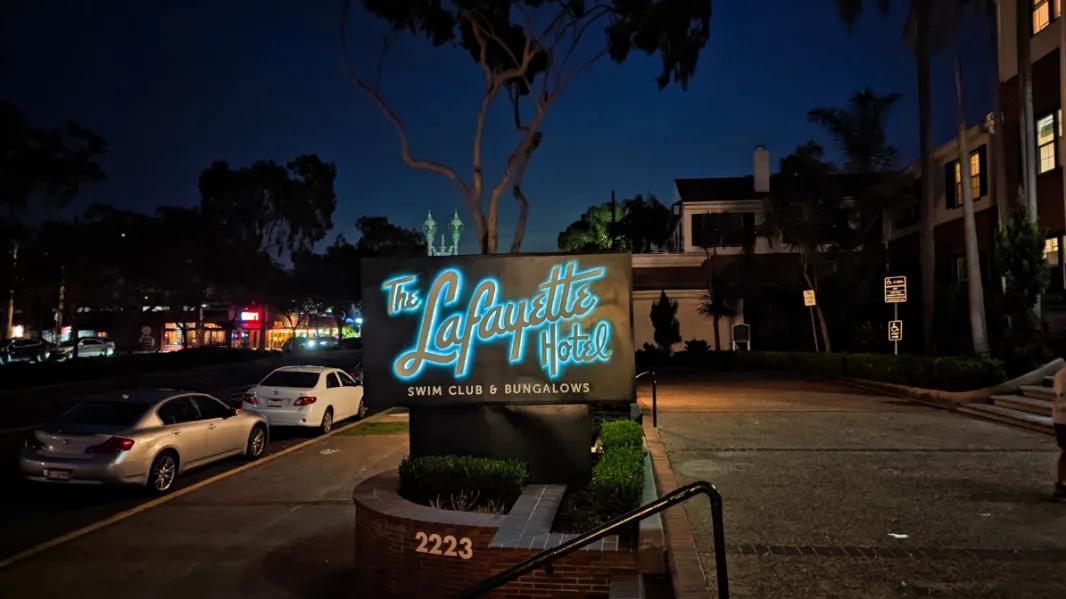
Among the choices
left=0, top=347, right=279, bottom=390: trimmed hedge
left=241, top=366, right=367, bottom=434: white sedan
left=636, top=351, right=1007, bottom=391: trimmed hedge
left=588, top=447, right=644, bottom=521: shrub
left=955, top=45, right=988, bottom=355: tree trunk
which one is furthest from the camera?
left=0, top=347, right=279, bottom=390: trimmed hedge

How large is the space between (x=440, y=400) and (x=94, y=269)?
37708 mm

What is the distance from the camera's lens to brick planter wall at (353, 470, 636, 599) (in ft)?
18.8

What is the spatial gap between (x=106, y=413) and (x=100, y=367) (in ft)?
73.7

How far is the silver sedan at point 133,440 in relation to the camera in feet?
32.9

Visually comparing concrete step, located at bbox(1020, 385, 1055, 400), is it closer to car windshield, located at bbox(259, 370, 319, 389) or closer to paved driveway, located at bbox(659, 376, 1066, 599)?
paved driveway, located at bbox(659, 376, 1066, 599)

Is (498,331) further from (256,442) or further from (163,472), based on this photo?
(256,442)

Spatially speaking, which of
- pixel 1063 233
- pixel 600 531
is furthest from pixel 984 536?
pixel 1063 233

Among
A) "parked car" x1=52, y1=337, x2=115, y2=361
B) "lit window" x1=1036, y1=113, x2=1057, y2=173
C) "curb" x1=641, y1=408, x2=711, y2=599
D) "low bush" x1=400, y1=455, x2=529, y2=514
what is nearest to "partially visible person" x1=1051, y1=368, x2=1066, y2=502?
"curb" x1=641, y1=408, x2=711, y2=599

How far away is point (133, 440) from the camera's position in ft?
33.6

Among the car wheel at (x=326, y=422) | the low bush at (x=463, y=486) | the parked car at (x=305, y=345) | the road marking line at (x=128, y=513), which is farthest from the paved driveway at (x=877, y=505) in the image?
the parked car at (x=305, y=345)

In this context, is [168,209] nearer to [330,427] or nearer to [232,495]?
[330,427]

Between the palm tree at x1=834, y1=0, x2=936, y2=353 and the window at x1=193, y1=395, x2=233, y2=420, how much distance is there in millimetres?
19428

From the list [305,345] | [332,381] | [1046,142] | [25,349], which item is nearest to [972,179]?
[1046,142]

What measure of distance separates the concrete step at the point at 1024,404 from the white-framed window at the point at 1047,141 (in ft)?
26.5
